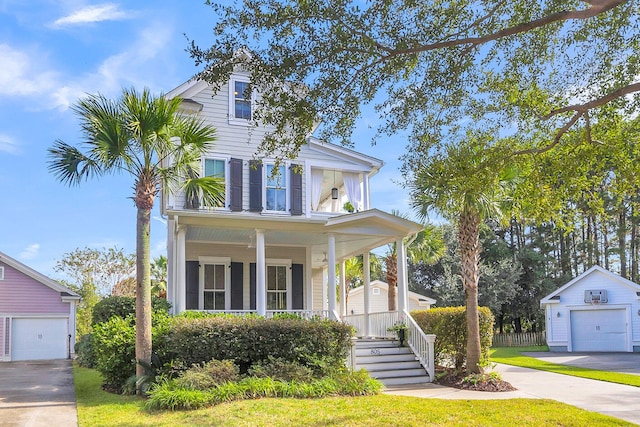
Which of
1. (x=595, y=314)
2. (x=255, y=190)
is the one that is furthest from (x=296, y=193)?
(x=595, y=314)

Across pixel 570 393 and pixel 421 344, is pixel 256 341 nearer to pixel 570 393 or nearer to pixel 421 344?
pixel 421 344

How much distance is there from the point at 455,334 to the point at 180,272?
7.36 meters

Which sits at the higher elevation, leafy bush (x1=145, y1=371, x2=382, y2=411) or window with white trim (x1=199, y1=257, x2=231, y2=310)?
window with white trim (x1=199, y1=257, x2=231, y2=310)

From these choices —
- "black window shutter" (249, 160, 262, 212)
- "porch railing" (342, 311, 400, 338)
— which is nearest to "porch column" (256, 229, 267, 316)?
"black window shutter" (249, 160, 262, 212)

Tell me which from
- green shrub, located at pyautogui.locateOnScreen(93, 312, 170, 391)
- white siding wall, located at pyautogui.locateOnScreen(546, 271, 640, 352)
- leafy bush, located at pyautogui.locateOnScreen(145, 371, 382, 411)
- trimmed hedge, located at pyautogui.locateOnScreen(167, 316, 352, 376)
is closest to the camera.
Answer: leafy bush, located at pyautogui.locateOnScreen(145, 371, 382, 411)

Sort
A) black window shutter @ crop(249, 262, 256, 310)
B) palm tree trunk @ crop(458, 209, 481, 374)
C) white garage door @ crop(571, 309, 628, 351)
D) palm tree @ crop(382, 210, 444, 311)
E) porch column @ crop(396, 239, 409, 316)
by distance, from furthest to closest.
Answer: white garage door @ crop(571, 309, 628, 351)
palm tree @ crop(382, 210, 444, 311)
black window shutter @ crop(249, 262, 256, 310)
porch column @ crop(396, 239, 409, 316)
palm tree trunk @ crop(458, 209, 481, 374)

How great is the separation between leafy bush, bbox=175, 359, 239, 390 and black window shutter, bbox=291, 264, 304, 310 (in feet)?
24.0

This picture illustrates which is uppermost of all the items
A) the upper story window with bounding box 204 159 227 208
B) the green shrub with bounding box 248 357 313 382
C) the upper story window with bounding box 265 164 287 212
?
the upper story window with bounding box 204 159 227 208

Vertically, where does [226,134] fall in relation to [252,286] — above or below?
above

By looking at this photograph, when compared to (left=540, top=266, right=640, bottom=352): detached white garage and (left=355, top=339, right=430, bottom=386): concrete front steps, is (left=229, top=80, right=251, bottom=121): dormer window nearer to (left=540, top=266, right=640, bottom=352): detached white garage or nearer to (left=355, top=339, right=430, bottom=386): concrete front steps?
(left=355, top=339, right=430, bottom=386): concrete front steps

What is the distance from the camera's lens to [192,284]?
1752 centimetres

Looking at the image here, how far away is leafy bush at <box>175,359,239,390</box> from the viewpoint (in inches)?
419

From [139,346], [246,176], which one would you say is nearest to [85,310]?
[246,176]

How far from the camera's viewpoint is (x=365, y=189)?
61.3 feet
